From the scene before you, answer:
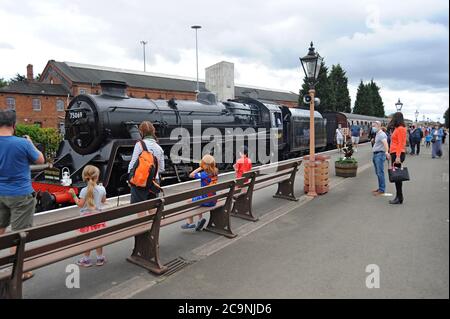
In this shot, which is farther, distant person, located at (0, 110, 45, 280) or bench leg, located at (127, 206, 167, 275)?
bench leg, located at (127, 206, 167, 275)

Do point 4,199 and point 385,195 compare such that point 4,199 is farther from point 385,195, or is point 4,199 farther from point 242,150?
point 242,150

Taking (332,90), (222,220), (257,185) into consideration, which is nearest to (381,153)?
(257,185)

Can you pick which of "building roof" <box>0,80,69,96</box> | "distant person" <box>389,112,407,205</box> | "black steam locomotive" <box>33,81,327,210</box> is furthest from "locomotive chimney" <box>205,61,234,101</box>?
"building roof" <box>0,80,69,96</box>

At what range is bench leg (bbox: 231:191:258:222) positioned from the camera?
612 cm

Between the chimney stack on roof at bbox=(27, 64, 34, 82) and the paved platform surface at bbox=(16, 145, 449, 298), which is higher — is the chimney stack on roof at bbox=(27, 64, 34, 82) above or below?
above

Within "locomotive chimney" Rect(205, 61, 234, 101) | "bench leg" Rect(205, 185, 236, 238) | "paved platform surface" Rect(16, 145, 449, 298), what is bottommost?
"paved platform surface" Rect(16, 145, 449, 298)

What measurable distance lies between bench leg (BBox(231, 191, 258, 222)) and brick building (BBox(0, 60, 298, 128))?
33480 millimetres

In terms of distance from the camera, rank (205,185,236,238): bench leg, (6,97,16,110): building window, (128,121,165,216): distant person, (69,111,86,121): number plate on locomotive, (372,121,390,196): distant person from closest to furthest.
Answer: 1. (128,121,165,216): distant person
2. (205,185,236,238): bench leg
3. (372,121,390,196): distant person
4. (69,111,86,121): number plate on locomotive
5. (6,97,16,110): building window

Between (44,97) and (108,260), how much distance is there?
42518mm

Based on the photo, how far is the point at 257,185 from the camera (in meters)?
6.67

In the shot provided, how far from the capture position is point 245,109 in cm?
1330

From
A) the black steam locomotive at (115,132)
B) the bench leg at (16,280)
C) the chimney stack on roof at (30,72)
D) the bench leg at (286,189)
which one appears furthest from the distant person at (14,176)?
the chimney stack on roof at (30,72)

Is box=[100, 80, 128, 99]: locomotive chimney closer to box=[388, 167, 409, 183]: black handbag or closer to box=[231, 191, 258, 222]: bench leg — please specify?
box=[231, 191, 258, 222]: bench leg
